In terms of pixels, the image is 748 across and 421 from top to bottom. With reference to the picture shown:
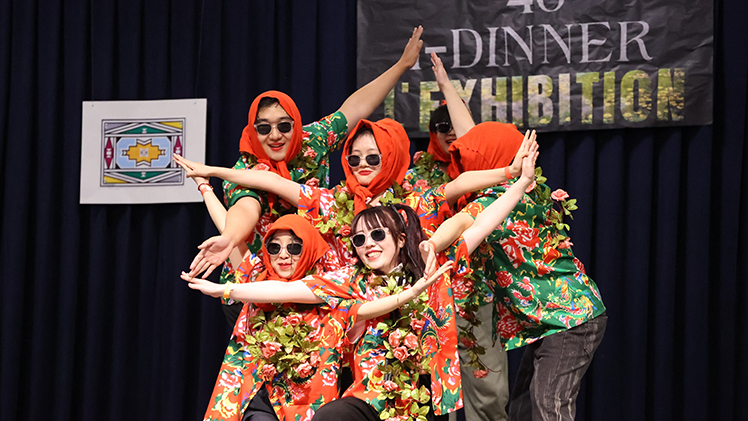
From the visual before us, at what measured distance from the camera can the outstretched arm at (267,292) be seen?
6.93 ft

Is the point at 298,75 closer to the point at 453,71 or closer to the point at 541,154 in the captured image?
the point at 453,71

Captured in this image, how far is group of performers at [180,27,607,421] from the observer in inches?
83.3

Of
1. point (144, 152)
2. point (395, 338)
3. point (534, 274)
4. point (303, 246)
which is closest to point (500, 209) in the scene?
point (534, 274)

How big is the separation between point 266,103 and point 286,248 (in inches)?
26.5

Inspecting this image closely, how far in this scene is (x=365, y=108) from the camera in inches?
116

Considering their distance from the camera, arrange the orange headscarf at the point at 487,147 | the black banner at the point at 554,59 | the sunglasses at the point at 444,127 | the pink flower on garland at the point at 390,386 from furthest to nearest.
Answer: the black banner at the point at 554,59, the sunglasses at the point at 444,127, the orange headscarf at the point at 487,147, the pink flower on garland at the point at 390,386

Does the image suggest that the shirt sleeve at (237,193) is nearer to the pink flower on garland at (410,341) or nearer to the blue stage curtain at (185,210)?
the pink flower on garland at (410,341)

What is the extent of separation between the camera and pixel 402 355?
208cm

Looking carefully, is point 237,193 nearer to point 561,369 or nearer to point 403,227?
point 403,227

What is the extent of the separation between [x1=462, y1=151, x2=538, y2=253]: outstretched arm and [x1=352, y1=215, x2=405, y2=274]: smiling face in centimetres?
22

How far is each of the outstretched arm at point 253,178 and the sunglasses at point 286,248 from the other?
0.26 meters

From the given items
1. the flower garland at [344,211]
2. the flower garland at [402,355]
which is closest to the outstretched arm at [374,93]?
the flower garland at [344,211]

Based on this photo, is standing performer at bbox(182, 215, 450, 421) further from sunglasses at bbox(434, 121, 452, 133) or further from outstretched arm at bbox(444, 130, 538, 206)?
sunglasses at bbox(434, 121, 452, 133)

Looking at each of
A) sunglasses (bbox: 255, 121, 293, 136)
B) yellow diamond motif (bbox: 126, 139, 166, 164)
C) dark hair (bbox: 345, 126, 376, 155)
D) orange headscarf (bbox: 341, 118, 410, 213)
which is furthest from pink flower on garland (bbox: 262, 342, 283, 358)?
yellow diamond motif (bbox: 126, 139, 166, 164)
